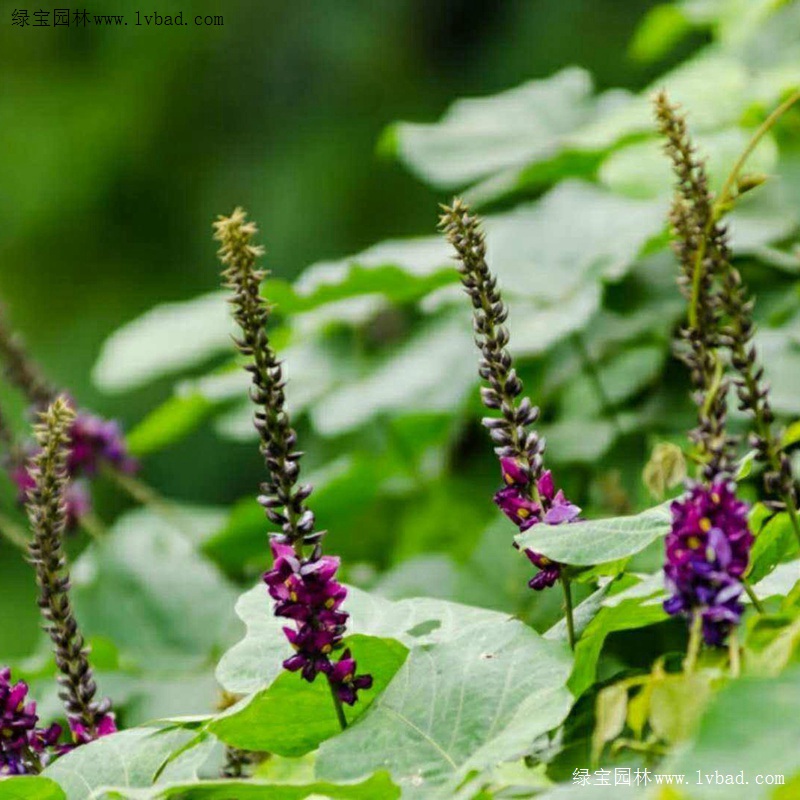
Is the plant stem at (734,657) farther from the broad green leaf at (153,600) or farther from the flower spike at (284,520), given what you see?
the broad green leaf at (153,600)

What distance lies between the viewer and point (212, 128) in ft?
20.4

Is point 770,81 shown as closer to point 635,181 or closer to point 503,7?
point 635,181

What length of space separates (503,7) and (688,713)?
5.55m

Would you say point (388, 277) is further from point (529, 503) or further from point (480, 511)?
point (529, 503)

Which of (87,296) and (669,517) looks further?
(87,296)

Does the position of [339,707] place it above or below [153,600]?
below

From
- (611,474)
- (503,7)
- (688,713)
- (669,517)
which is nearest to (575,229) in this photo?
(611,474)

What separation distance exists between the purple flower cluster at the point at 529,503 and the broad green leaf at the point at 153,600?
4.47 ft

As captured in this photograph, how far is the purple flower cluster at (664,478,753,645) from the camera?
2.42 ft

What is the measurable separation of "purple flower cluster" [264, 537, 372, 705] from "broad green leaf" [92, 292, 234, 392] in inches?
66.6

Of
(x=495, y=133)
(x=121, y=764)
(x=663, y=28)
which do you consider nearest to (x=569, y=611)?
(x=121, y=764)

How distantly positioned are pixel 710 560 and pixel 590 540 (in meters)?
0.13

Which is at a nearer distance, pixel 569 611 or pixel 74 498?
pixel 569 611

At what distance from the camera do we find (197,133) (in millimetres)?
6238
